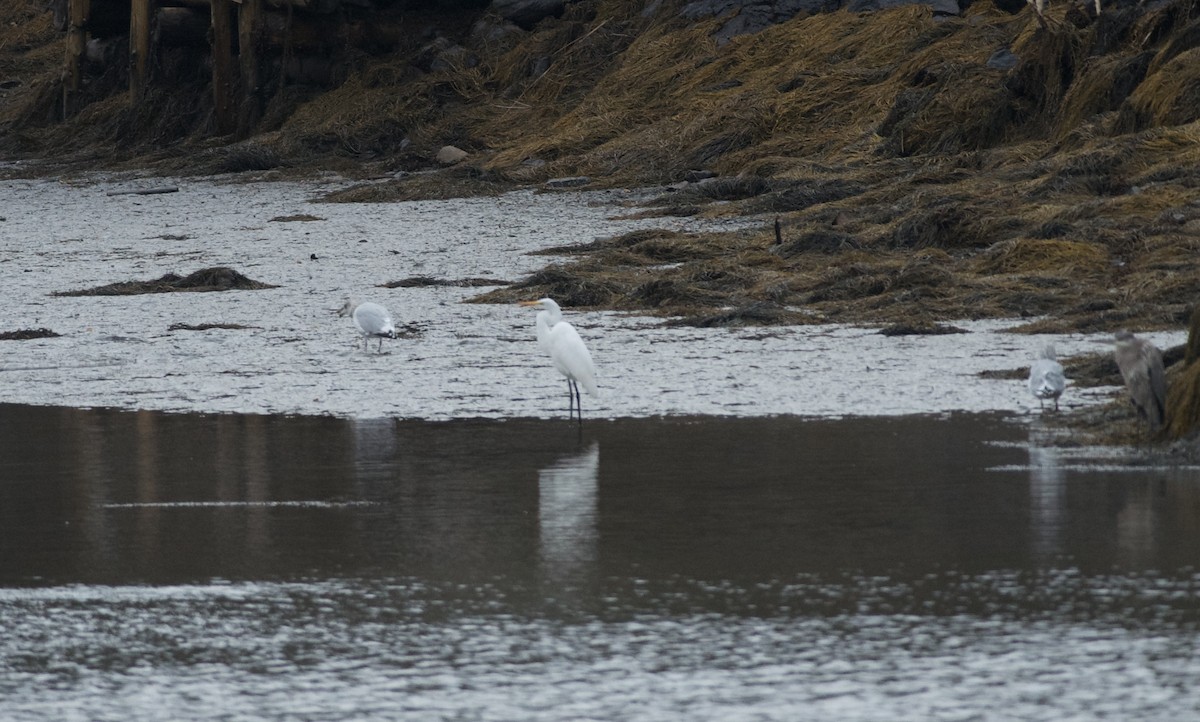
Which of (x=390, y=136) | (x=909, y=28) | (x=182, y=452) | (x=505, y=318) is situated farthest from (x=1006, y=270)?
(x=390, y=136)

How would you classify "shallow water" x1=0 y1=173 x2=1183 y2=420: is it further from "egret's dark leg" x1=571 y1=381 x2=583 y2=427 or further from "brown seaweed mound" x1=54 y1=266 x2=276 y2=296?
"brown seaweed mound" x1=54 y1=266 x2=276 y2=296

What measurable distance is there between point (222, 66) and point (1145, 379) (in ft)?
80.2

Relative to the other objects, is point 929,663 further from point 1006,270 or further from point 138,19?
point 138,19

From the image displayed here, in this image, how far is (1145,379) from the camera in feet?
22.3

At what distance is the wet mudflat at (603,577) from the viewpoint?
169 inches

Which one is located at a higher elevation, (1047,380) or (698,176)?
(698,176)

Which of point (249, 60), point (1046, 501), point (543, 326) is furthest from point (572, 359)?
point (249, 60)

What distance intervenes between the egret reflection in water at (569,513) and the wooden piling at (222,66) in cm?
2262

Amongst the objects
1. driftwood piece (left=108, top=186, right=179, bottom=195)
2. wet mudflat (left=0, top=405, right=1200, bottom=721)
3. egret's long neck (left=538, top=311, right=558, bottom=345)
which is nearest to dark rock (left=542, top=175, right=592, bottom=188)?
driftwood piece (left=108, top=186, right=179, bottom=195)

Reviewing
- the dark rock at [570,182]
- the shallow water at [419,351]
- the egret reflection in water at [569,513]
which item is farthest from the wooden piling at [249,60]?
the egret reflection in water at [569,513]

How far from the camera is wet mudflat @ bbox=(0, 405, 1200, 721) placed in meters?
4.29

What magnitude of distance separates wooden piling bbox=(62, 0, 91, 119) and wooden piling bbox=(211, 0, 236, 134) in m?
3.39

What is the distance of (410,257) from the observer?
52.4ft

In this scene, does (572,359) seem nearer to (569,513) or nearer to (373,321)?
(569,513)
